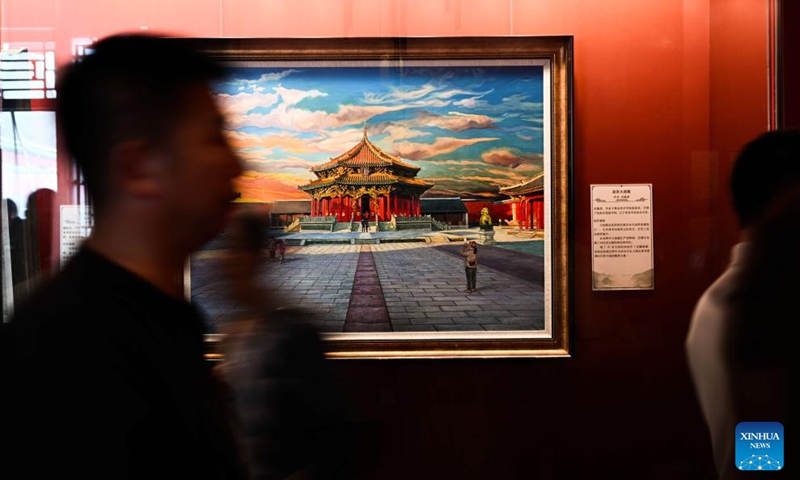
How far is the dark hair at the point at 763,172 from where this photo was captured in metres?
1.83

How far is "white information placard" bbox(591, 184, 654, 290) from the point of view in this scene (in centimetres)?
201

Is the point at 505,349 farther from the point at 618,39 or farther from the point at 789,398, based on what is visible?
the point at 618,39

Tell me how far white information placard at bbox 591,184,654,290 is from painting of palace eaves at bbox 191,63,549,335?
21 cm

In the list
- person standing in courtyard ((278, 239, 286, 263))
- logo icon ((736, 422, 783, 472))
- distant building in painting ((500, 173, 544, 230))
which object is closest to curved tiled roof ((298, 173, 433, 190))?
person standing in courtyard ((278, 239, 286, 263))

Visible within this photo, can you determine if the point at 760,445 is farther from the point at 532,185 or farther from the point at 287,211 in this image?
the point at 287,211

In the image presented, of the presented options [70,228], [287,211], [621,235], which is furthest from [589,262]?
[70,228]

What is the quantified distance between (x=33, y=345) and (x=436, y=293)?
1449 mm

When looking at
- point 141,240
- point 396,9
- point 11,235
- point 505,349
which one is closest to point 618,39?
point 396,9

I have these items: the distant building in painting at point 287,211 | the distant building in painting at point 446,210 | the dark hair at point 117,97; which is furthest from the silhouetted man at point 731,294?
the dark hair at point 117,97

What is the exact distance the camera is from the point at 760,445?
196 cm

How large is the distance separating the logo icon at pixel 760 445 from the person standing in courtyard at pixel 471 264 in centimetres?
112

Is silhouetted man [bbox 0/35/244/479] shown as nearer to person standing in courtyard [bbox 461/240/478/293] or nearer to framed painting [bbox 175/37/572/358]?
framed painting [bbox 175/37/572/358]

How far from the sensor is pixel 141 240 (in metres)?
0.93

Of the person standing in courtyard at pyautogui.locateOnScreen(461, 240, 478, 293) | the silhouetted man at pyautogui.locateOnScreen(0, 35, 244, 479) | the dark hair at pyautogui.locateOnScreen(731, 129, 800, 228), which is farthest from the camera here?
the person standing in courtyard at pyautogui.locateOnScreen(461, 240, 478, 293)
